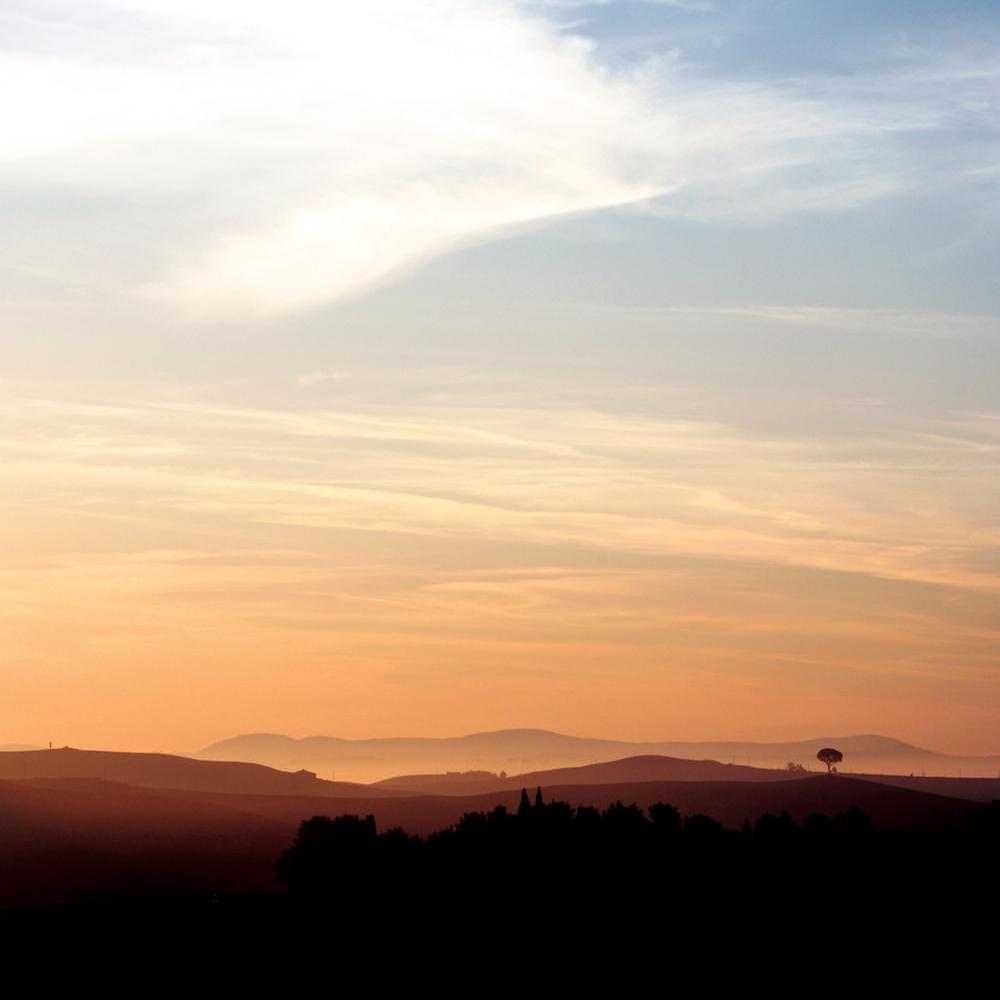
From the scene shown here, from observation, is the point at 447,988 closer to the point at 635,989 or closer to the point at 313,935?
the point at 635,989

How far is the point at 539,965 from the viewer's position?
131m

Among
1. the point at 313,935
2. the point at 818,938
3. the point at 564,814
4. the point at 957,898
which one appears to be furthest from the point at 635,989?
the point at 564,814

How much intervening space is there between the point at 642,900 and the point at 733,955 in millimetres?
18578

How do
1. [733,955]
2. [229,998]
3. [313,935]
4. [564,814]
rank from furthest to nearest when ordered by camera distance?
[564,814]
[313,935]
[733,955]
[229,998]

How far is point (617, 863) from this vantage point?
164m

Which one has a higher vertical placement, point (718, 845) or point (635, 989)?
point (718, 845)

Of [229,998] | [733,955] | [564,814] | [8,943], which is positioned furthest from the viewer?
[564,814]

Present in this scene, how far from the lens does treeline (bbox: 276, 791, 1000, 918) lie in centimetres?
15525

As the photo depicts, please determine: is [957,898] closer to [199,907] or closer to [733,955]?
[733,955]

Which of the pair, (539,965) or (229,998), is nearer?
(229,998)

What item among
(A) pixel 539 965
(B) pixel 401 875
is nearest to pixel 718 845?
(B) pixel 401 875

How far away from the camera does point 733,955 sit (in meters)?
137

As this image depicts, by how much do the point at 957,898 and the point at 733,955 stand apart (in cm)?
2948

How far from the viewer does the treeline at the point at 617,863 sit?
155 metres
